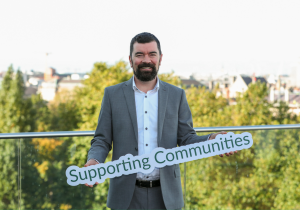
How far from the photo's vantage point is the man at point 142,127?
72.7 inches

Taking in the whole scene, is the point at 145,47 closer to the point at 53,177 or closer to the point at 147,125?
the point at 147,125

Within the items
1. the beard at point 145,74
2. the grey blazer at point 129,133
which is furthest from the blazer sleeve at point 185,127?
the beard at point 145,74

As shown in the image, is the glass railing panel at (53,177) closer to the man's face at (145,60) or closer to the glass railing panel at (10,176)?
the glass railing panel at (10,176)

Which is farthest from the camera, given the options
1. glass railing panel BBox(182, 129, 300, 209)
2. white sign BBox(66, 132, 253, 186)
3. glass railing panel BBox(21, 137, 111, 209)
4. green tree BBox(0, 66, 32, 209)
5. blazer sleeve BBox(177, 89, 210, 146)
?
green tree BBox(0, 66, 32, 209)

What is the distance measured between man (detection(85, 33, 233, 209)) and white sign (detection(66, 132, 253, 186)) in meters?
0.04

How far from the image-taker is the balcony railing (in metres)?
3.32

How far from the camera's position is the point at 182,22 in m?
17.8

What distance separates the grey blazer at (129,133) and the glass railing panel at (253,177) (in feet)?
5.23

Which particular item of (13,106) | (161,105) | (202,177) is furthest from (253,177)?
(13,106)

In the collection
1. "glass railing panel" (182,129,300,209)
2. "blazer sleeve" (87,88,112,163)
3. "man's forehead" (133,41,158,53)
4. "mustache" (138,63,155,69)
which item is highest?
"man's forehead" (133,41,158,53)

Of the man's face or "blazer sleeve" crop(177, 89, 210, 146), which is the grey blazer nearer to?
"blazer sleeve" crop(177, 89, 210, 146)

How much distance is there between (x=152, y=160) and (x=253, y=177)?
2.30 metres

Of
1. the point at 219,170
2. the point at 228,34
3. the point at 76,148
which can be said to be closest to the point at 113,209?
the point at 76,148

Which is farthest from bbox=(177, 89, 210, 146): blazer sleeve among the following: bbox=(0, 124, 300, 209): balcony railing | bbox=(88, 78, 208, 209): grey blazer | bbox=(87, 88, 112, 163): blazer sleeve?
bbox=(0, 124, 300, 209): balcony railing
